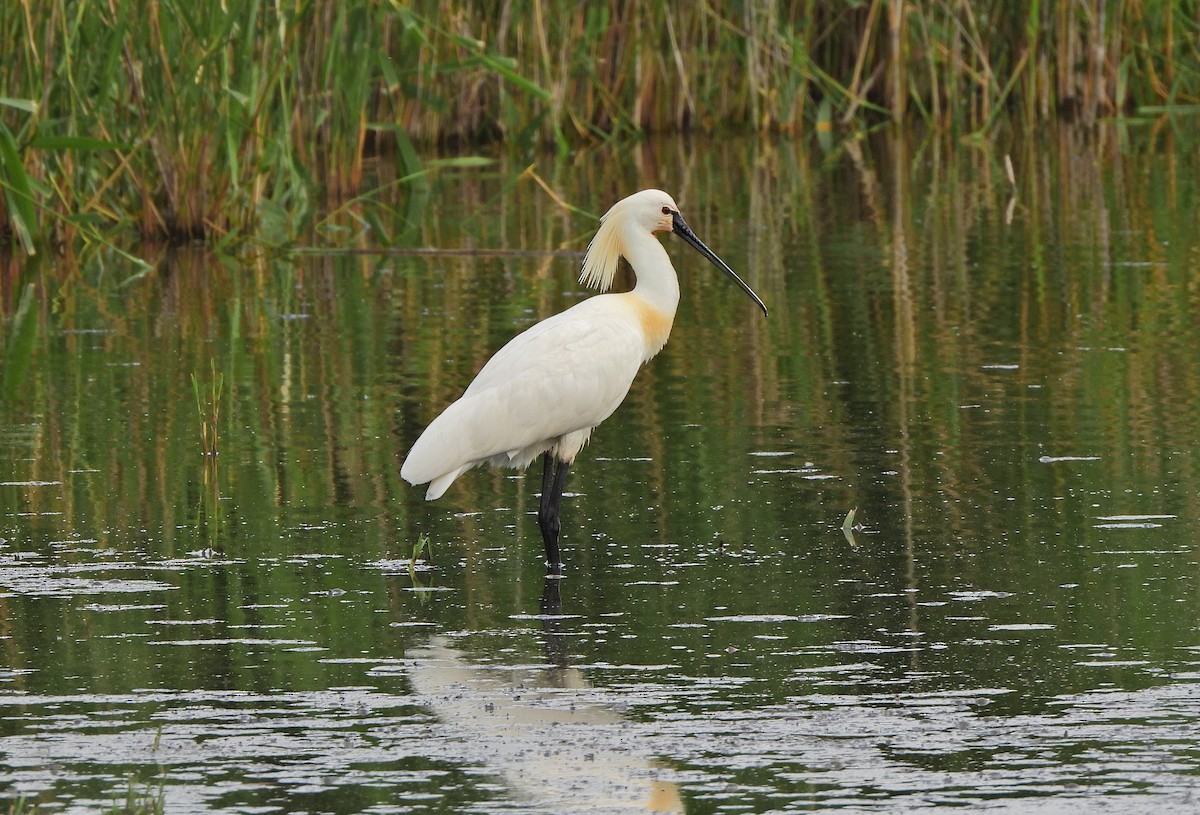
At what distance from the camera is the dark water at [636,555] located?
5145 millimetres

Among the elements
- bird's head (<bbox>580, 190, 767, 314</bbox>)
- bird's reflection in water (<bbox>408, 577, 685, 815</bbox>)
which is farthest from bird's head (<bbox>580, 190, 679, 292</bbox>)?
bird's reflection in water (<bbox>408, 577, 685, 815</bbox>)

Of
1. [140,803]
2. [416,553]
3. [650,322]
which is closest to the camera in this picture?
[140,803]

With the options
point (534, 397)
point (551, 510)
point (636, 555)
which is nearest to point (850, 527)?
point (636, 555)

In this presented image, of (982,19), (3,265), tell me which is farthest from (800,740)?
(982,19)

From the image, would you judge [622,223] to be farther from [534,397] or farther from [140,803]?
[140,803]

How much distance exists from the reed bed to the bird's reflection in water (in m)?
7.31

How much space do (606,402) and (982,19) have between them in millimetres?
15970

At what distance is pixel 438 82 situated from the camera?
2186 centimetres

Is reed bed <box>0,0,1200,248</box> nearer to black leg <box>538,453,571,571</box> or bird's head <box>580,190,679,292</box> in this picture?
bird's head <box>580,190,679,292</box>

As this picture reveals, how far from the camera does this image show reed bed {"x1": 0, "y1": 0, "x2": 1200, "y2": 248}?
1373 cm

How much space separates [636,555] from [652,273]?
4.49 feet

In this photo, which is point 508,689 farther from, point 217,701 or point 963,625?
point 963,625

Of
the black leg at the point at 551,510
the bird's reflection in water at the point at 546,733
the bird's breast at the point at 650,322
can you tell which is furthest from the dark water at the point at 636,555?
the bird's breast at the point at 650,322

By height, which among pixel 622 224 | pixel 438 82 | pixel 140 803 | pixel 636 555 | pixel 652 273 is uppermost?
pixel 438 82
